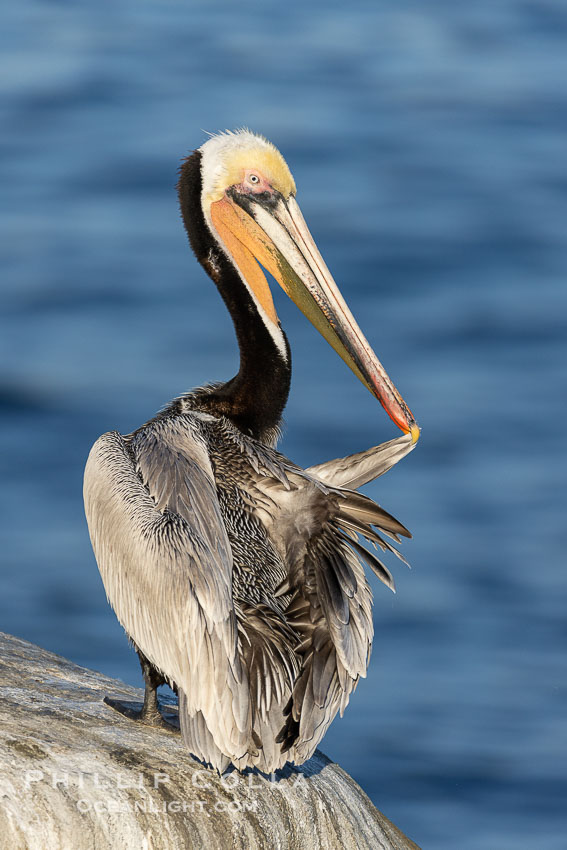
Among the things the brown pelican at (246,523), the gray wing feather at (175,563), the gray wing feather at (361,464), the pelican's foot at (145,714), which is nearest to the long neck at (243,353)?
the brown pelican at (246,523)

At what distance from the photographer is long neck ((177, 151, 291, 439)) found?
4.61 meters

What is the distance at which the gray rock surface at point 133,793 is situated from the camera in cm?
333

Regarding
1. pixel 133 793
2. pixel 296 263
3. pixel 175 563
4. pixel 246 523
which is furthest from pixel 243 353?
pixel 133 793

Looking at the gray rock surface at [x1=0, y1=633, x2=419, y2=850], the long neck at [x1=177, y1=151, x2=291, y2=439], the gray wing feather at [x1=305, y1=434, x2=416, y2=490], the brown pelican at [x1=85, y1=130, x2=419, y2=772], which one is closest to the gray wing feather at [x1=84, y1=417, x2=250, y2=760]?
the brown pelican at [x1=85, y1=130, x2=419, y2=772]

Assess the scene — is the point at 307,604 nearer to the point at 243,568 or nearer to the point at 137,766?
the point at 243,568

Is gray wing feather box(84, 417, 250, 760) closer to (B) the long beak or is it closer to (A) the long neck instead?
(A) the long neck

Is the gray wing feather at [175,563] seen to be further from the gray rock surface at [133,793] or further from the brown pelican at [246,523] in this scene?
the gray rock surface at [133,793]

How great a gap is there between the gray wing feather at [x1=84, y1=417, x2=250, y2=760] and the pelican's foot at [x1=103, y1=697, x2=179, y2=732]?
9.3 inches

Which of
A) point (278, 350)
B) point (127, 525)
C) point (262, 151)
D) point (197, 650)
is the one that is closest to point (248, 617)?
point (197, 650)

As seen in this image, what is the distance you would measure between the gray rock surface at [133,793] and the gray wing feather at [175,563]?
233mm

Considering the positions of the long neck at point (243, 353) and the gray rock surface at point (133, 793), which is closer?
the gray rock surface at point (133, 793)

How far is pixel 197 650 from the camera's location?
3547 mm

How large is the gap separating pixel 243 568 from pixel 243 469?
1.34 feet

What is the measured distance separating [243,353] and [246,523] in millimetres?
907
